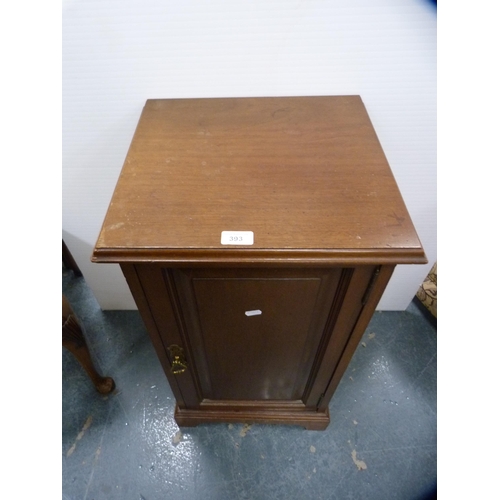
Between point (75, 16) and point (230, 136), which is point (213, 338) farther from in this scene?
point (75, 16)

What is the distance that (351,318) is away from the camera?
1.94 ft

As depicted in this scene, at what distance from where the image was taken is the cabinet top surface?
0.45 metres

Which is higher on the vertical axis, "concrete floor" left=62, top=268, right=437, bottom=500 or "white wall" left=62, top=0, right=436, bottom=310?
"white wall" left=62, top=0, right=436, bottom=310

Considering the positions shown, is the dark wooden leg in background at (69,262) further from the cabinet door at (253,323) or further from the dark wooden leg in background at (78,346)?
the cabinet door at (253,323)

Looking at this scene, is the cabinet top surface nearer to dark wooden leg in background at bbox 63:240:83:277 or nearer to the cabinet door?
the cabinet door

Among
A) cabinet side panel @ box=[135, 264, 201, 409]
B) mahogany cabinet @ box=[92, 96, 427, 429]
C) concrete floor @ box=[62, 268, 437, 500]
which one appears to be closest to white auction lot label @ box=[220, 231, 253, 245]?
mahogany cabinet @ box=[92, 96, 427, 429]

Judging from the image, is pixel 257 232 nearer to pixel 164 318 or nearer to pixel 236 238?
pixel 236 238

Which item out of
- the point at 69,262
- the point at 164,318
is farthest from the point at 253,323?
the point at 69,262

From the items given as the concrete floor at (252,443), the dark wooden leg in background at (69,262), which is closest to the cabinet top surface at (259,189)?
the concrete floor at (252,443)

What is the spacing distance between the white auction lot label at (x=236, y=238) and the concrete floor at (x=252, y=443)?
0.84m

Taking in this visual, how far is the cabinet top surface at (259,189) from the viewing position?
0.45 m

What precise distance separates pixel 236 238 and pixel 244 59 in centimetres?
48
